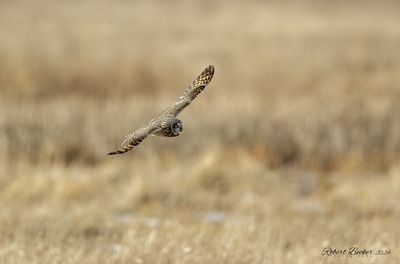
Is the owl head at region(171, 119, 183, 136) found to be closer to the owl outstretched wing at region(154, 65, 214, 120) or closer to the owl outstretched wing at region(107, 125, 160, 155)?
the owl outstretched wing at region(107, 125, 160, 155)

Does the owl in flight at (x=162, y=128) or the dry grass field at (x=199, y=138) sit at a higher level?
the owl in flight at (x=162, y=128)

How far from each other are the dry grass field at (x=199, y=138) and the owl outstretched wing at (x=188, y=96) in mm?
1815

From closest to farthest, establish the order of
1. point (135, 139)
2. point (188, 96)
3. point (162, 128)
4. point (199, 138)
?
1. point (135, 139)
2. point (162, 128)
3. point (188, 96)
4. point (199, 138)

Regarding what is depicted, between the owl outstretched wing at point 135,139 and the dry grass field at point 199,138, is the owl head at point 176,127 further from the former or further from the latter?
the dry grass field at point 199,138

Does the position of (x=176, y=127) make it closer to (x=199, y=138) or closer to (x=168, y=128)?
(x=168, y=128)

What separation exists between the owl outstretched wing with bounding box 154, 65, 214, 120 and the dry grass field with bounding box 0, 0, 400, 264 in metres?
1.81

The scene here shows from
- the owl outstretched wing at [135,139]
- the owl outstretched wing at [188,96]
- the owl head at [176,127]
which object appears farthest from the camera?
the owl outstretched wing at [188,96]

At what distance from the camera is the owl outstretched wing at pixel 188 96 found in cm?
485

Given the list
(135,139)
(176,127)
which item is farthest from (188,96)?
(135,139)

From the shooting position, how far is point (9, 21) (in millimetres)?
21891

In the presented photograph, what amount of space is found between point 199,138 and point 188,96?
9.67 metres

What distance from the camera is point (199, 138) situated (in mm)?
14805

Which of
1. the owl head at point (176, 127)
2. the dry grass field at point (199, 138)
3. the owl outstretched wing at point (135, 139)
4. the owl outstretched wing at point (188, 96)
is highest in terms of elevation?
the owl outstretched wing at point (188, 96)

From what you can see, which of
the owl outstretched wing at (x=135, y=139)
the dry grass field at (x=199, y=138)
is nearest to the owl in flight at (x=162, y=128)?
the owl outstretched wing at (x=135, y=139)
